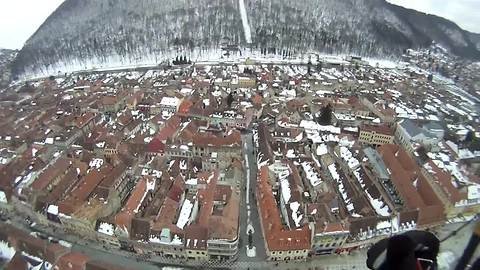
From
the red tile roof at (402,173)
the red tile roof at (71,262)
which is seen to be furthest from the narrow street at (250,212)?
the red tile roof at (402,173)

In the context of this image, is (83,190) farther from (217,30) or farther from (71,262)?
(217,30)

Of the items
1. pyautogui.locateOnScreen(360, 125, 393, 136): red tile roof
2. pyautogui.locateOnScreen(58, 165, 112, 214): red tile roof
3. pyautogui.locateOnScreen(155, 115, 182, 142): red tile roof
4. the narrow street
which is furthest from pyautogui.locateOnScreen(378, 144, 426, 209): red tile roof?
pyautogui.locateOnScreen(58, 165, 112, 214): red tile roof

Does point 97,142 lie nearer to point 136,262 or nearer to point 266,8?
point 136,262

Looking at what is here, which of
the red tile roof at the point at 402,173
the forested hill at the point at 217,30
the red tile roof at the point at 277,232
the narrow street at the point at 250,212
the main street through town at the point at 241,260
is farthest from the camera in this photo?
the forested hill at the point at 217,30

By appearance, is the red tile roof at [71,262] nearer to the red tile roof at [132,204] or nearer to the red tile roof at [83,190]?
the red tile roof at [132,204]

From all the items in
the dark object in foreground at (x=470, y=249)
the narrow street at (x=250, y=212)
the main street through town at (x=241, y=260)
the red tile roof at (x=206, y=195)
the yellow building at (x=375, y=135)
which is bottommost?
the main street through town at (x=241, y=260)

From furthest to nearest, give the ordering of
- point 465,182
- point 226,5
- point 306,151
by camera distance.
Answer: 1. point 226,5
2. point 306,151
3. point 465,182

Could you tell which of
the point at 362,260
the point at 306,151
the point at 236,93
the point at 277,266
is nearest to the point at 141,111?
the point at 236,93

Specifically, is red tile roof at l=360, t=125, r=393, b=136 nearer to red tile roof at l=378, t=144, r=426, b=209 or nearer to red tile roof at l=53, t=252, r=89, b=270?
red tile roof at l=378, t=144, r=426, b=209

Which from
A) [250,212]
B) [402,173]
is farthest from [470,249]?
[402,173]
